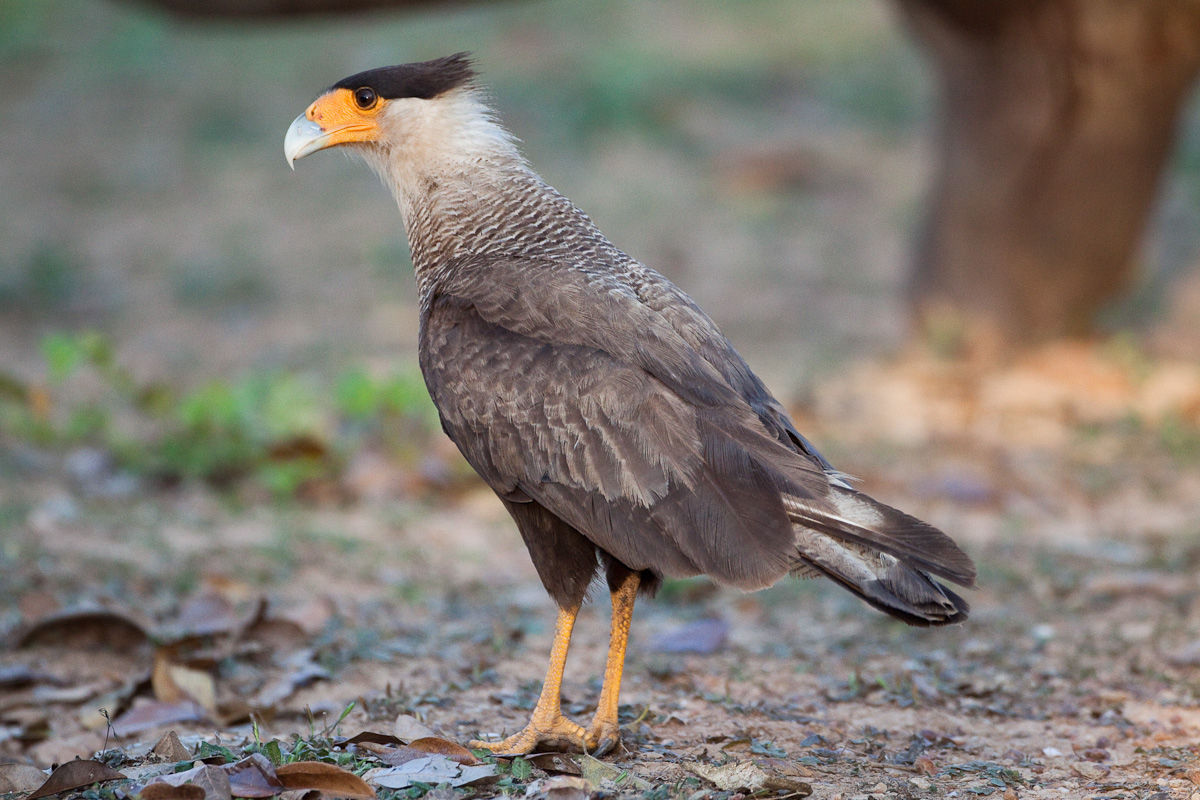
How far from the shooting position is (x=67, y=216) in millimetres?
10734

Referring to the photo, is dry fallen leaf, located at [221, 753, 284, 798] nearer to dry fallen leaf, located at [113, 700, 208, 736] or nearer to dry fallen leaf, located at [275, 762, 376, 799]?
dry fallen leaf, located at [275, 762, 376, 799]

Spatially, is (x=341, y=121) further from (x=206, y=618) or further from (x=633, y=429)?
(x=206, y=618)

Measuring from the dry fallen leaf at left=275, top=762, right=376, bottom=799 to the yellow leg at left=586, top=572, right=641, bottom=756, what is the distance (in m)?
0.69

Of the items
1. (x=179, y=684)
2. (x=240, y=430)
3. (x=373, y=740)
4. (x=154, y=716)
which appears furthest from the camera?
(x=240, y=430)

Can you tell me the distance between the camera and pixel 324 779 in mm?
2777

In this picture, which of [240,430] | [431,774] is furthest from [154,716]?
[240,430]

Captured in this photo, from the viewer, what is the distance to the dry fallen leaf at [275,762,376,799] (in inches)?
109

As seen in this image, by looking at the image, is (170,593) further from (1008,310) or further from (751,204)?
(751,204)


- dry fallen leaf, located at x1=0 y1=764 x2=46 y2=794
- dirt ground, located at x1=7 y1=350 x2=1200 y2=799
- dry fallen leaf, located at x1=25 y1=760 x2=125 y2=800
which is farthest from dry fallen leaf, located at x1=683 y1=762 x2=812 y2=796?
dry fallen leaf, located at x1=0 y1=764 x2=46 y2=794

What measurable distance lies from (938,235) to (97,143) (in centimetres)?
820

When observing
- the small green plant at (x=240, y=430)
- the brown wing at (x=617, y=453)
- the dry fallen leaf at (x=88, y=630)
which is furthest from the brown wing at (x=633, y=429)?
the small green plant at (x=240, y=430)

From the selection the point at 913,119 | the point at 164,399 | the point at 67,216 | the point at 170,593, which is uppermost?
the point at 913,119

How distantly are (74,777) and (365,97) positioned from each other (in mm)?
2155

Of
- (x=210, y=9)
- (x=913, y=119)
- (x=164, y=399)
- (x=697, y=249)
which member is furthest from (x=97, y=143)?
(x=913, y=119)
